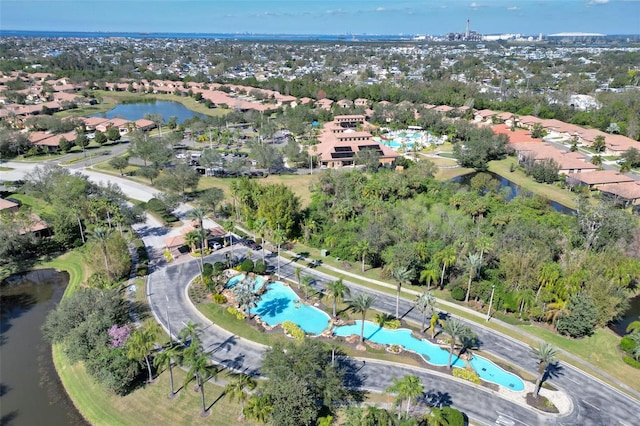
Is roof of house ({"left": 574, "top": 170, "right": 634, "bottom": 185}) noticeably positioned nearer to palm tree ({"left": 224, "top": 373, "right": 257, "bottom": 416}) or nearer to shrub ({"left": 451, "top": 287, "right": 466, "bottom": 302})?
shrub ({"left": 451, "top": 287, "right": 466, "bottom": 302})

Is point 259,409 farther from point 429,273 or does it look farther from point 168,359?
point 429,273

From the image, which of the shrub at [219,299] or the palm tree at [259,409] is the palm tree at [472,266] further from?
the shrub at [219,299]

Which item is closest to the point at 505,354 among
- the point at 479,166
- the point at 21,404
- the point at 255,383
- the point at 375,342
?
the point at 375,342

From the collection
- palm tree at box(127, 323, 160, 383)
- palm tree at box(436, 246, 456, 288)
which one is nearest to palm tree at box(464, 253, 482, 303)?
palm tree at box(436, 246, 456, 288)

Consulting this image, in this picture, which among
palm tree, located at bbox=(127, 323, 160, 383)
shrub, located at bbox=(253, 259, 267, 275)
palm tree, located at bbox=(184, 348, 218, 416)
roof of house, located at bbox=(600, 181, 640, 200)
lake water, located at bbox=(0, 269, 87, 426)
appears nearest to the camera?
palm tree, located at bbox=(184, 348, 218, 416)

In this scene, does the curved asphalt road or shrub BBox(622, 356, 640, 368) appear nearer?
the curved asphalt road

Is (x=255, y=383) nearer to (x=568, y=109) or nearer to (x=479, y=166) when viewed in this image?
(x=479, y=166)

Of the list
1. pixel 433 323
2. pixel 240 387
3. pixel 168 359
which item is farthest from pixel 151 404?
pixel 433 323
